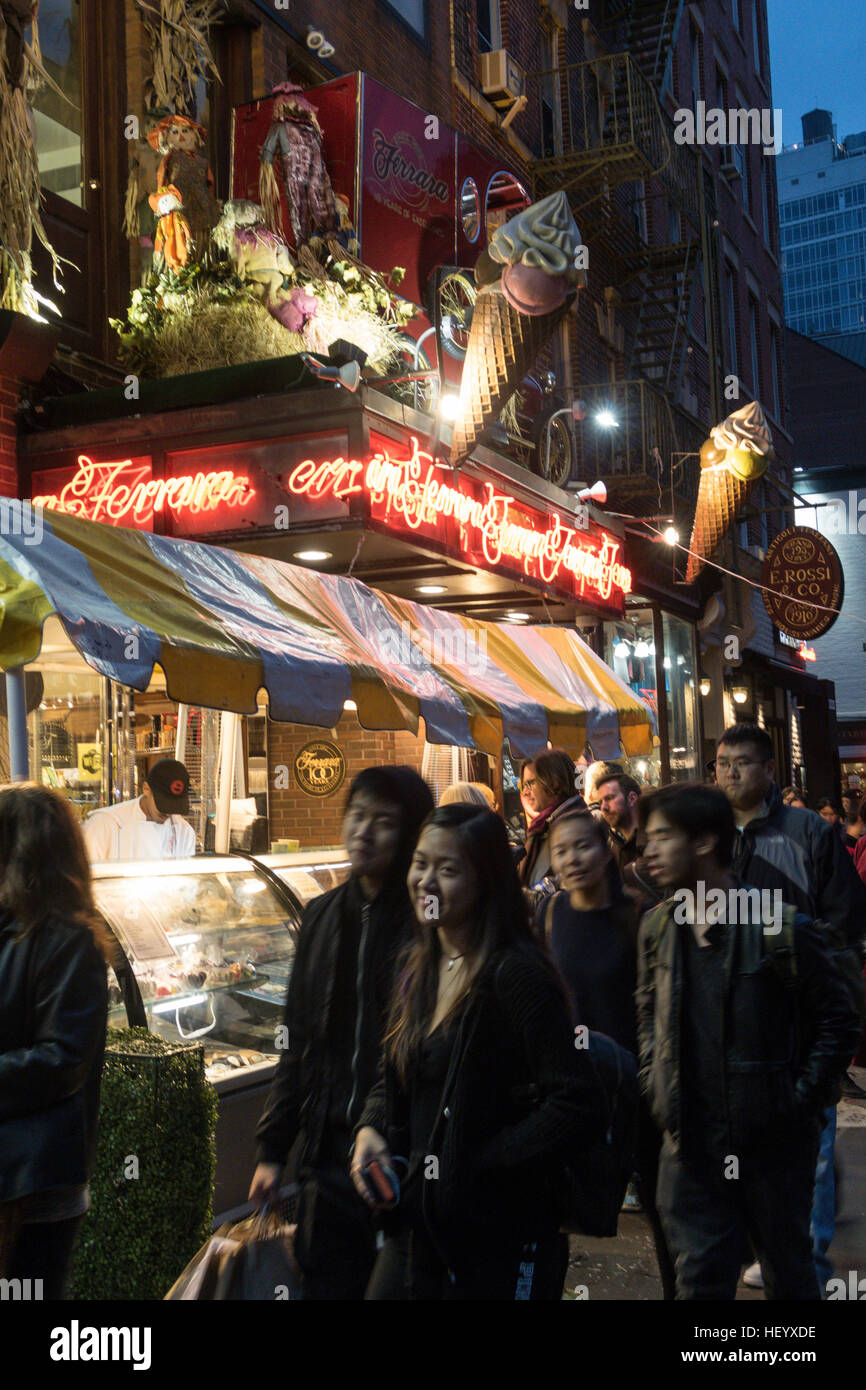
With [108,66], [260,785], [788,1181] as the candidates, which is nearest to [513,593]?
[260,785]

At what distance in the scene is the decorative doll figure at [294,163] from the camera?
33.3ft

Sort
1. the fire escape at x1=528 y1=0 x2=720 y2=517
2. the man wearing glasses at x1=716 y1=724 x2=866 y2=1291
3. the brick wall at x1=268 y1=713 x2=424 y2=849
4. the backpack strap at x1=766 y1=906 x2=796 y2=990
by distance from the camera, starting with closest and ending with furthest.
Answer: the backpack strap at x1=766 y1=906 x2=796 y2=990, the man wearing glasses at x1=716 y1=724 x2=866 y2=1291, the brick wall at x1=268 y1=713 x2=424 y2=849, the fire escape at x1=528 y1=0 x2=720 y2=517

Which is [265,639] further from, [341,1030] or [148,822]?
[341,1030]

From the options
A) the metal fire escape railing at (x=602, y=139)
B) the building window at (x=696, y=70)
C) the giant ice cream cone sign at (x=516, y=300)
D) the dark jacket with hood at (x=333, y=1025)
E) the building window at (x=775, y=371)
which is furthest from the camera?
A: the building window at (x=775, y=371)

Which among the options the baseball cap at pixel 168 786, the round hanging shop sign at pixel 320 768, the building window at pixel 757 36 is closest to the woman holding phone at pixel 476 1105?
the baseball cap at pixel 168 786

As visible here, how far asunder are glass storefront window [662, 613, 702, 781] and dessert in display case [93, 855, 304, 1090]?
1330cm

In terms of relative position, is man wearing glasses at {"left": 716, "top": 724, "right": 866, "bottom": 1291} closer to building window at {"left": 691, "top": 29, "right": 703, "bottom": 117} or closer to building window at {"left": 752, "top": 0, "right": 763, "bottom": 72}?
building window at {"left": 691, "top": 29, "right": 703, "bottom": 117}

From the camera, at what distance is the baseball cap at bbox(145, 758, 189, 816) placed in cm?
771

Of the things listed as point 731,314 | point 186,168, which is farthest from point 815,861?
point 731,314

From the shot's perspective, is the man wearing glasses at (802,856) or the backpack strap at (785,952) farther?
the man wearing glasses at (802,856)

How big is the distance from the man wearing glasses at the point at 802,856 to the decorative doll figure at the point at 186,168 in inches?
250

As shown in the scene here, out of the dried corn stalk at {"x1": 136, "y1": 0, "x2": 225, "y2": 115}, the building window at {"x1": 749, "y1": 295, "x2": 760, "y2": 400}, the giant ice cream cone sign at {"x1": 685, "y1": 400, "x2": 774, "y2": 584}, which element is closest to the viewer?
the dried corn stalk at {"x1": 136, "y1": 0, "x2": 225, "y2": 115}

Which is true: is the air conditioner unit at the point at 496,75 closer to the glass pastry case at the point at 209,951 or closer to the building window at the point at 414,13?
the building window at the point at 414,13

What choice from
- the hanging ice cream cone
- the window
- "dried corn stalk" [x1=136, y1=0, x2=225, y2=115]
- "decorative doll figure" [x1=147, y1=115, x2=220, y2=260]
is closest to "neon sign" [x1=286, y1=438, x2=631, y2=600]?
the hanging ice cream cone
